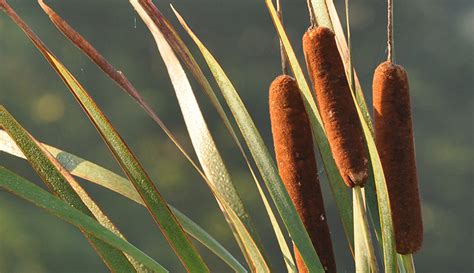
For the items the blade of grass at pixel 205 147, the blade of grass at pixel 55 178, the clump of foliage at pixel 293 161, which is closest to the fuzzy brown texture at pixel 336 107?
the clump of foliage at pixel 293 161

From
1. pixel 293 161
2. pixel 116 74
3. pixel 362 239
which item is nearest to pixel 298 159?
pixel 293 161

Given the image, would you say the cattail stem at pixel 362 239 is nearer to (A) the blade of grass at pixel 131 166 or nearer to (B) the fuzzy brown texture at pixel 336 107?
(B) the fuzzy brown texture at pixel 336 107

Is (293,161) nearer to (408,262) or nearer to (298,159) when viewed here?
(298,159)

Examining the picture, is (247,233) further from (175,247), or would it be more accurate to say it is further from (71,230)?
(71,230)

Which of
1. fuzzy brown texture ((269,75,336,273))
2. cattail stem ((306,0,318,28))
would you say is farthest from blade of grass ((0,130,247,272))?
cattail stem ((306,0,318,28))

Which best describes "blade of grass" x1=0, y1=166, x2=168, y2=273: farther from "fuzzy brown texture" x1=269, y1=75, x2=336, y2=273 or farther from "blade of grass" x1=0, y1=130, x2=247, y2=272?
"fuzzy brown texture" x1=269, y1=75, x2=336, y2=273

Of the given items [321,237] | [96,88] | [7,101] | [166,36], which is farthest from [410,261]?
[7,101]
